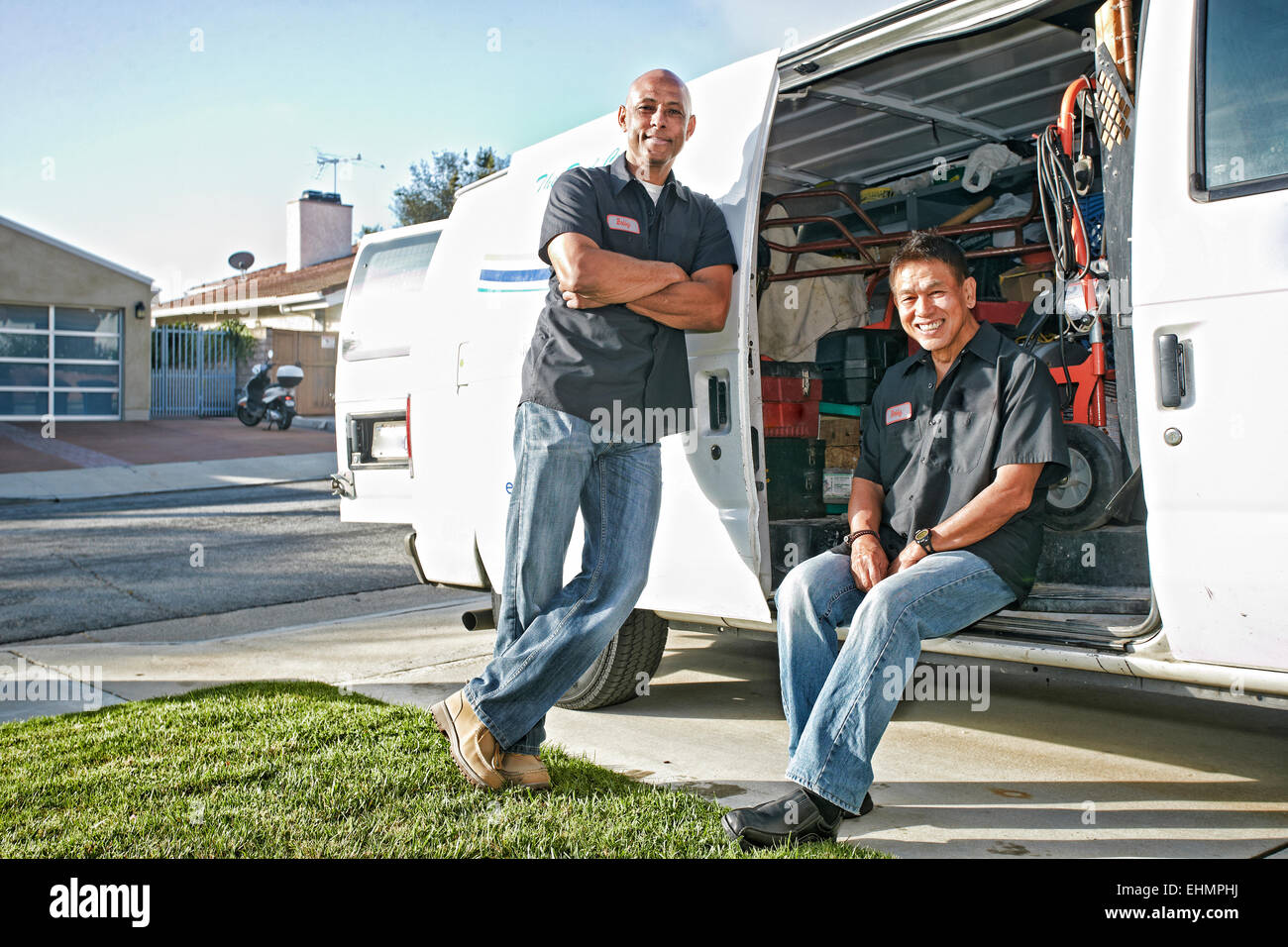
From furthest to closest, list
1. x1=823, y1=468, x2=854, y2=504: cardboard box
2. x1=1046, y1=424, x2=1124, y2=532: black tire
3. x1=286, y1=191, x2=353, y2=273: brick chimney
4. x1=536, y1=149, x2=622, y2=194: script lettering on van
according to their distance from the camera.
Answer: x1=286, y1=191, x2=353, y2=273: brick chimney < x1=823, y1=468, x2=854, y2=504: cardboard box < x1=536, y1=149, x2=622, y2=194: script lettering on van < x1=1046, y1=424, x2=1124, y2=532: black tire

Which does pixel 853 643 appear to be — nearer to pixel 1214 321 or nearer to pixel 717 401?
pixel 717 401

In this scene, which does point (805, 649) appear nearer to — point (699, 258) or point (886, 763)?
point (886, 763)

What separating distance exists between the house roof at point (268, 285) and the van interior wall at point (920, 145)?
22473 millimetres

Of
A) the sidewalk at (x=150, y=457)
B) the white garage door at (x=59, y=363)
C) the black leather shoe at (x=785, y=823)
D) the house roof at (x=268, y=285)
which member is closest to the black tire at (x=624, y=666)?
the black leather shoe at (x=785, y=823)

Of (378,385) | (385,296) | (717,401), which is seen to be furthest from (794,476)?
(385,296)

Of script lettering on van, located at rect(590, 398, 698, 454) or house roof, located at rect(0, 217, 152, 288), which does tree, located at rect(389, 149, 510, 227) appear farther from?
script lettering on van, located at rect(590, 398, 698, 454)

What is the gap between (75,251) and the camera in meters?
22.0

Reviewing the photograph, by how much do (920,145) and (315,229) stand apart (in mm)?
30103

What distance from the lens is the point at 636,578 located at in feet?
11.0

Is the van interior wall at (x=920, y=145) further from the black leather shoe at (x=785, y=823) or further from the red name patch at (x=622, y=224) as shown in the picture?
the black leather shoe at (x=785, y=823)

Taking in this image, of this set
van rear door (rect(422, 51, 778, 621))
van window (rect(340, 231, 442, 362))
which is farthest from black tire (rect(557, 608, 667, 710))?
van window (rect(340, 231, 442, 362))

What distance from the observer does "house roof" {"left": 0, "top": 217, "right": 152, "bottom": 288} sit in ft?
70.0

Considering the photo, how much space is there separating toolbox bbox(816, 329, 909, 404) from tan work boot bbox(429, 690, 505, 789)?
7.08 feet
